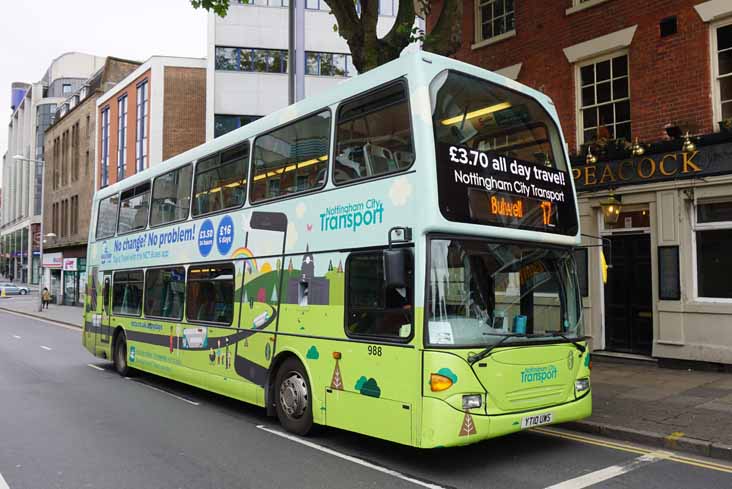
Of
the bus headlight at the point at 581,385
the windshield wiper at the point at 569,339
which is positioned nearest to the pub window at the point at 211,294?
the windshield wiper at the point at 569,339

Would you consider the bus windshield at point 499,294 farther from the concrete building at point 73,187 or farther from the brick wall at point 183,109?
the concrete building at point 73,187

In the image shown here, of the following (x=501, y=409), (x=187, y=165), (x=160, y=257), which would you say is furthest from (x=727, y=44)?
(x=160, y=257)

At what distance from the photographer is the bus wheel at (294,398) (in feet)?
23.9

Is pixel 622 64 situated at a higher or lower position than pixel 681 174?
higher

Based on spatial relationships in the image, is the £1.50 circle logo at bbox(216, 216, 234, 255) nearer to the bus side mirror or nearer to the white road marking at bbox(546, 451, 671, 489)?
the bus side mirror

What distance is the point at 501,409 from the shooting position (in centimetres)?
589

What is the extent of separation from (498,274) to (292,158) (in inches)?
123

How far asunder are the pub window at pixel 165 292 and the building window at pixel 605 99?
8.69 metres

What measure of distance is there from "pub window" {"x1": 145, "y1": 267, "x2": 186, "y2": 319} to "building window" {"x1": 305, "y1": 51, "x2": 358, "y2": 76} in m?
24.6

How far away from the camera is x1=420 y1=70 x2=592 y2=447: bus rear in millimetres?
5676

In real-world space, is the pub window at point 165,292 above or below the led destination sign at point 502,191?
below

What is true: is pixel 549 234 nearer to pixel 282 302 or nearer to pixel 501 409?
pixel 501 409

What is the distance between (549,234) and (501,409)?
1.96m

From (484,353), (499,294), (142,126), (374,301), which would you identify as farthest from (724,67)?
(142,126)
